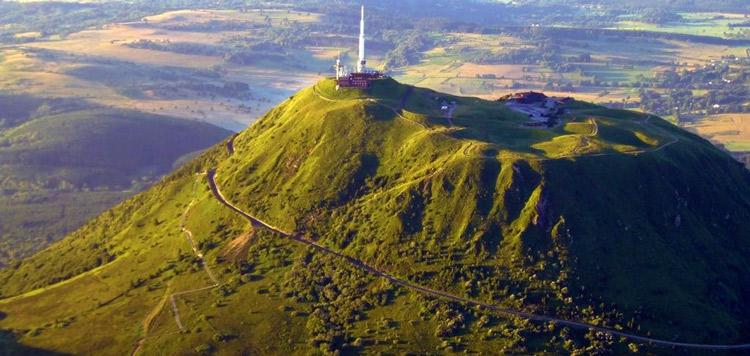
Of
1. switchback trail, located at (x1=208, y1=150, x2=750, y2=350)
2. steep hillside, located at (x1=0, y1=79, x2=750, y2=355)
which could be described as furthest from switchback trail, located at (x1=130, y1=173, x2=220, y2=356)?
switchback trail, located at (x1=208, y1=150, x2=750, y2=350)

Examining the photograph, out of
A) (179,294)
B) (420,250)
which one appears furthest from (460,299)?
(179,294)

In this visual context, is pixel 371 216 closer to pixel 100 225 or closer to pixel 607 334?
pixel 607 334

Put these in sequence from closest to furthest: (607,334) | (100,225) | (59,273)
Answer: (607,334) < (59,273) < (100,225)

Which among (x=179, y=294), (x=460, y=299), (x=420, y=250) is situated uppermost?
(x=420, y=250)

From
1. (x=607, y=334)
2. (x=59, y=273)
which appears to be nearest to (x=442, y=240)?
(x=607, y=334)

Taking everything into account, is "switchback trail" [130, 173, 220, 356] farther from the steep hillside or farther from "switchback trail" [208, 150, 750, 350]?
"switchback trail" [208, 150, 750, 350]

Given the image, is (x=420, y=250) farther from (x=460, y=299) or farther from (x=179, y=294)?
(x=179, y=294)

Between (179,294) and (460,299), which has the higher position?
(460,299)

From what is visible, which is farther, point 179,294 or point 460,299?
point 179,294
